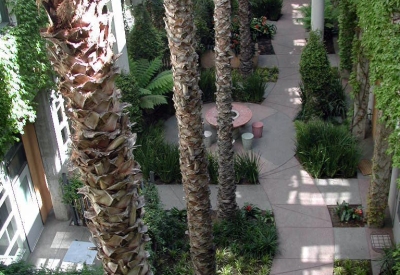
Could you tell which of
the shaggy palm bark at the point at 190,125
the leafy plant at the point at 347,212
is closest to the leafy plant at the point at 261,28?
the leafy plant at the point at 347,212

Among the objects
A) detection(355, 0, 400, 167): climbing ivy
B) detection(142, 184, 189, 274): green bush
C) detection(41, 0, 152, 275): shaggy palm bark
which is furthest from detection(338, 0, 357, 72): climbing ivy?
detection(41, 0, 152, 275): shaggy palm bark

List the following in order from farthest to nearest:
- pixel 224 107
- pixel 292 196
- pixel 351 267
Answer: pixel 292 196 → pixel 351 267 → pixel 224 107

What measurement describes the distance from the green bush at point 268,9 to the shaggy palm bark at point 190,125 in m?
15.2

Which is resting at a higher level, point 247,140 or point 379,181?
point 379,181

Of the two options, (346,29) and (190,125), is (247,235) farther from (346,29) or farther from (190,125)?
(346,29)

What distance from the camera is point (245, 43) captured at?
17.8 m

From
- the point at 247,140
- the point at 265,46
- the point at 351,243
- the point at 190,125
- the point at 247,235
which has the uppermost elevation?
the point at 190,125

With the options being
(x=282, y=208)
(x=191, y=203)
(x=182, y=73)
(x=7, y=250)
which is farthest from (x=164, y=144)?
(x=182, y=73)

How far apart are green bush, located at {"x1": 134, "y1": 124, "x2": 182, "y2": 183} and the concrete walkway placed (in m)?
0.29

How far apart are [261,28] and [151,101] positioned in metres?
7.31

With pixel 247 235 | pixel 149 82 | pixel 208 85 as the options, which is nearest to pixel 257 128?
pixel 208 85

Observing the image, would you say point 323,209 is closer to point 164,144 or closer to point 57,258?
point 164,144

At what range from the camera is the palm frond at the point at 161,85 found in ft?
51.7

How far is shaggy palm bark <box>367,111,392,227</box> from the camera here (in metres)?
11.0
